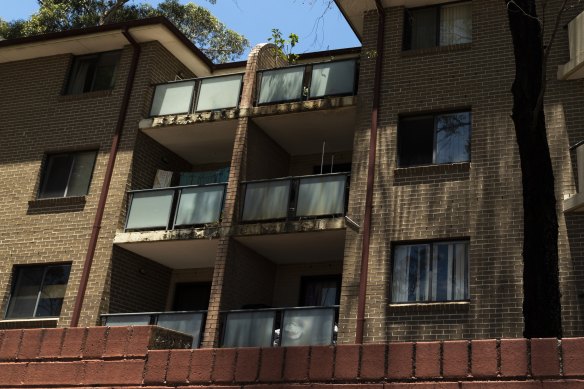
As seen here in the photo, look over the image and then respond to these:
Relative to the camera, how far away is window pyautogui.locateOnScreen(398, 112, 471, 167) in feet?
54.7

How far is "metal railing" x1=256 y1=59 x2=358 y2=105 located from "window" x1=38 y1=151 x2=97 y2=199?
485cm

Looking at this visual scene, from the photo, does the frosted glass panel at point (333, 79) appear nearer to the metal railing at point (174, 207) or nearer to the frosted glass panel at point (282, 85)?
the frosted glass panel at point (282, 85)

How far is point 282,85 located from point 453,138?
4.76 metres

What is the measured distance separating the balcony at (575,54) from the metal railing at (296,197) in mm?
5021

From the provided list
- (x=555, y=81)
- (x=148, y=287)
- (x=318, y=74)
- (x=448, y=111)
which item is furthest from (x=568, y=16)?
(x=148, y=287)

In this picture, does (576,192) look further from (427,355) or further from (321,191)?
(427,355)

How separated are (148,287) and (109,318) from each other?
2.01 metres

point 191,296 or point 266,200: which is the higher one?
point 266,200

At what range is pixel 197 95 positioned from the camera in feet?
67.2

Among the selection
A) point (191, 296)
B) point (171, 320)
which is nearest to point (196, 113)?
point (191, 296)

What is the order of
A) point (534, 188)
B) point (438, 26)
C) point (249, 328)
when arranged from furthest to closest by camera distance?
1. point (438, 26)
2. point (249, 328)
3. point (534, 188)

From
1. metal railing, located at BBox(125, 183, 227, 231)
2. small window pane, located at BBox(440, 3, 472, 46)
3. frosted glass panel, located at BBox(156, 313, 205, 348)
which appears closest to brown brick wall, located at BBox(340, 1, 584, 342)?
small window pane, located at BBox(440, 3, 472, 46)

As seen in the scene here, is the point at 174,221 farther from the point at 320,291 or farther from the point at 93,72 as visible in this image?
the point at 93,72

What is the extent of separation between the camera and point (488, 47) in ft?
56.7
